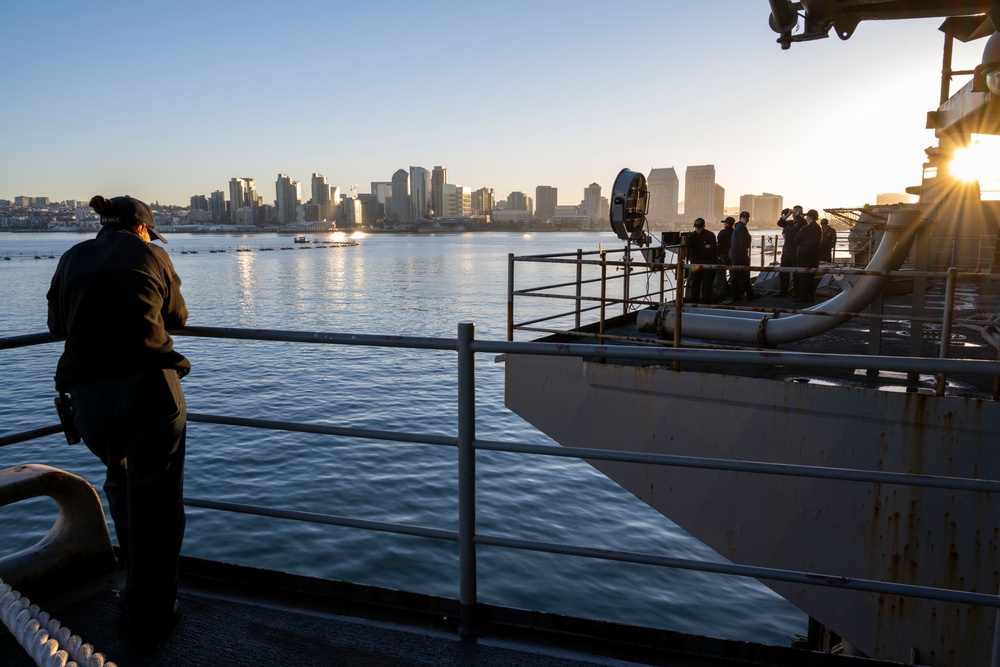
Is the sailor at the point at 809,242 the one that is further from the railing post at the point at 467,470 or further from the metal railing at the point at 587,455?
the railing post at the point at 467,470

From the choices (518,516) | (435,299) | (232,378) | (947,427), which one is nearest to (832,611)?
(947,427)

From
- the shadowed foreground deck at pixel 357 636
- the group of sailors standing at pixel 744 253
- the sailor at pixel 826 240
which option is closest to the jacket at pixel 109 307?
the shadowed foreground deck at pixel 357 636

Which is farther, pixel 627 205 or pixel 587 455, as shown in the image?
pixel 627 205

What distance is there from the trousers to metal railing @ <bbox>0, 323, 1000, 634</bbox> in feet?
1.01

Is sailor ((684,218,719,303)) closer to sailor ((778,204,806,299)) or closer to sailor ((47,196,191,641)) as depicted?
sailor ((778,204,806,299))

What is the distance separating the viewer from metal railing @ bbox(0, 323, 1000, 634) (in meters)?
2.53

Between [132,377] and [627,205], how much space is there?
13308 millimetres

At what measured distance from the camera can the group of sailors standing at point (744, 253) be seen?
1445 cm

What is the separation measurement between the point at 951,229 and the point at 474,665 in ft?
79.0

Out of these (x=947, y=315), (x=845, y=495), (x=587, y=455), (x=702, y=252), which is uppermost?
(x=702, y=252)

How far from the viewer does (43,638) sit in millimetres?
2010

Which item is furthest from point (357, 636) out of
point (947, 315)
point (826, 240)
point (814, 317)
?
point (826, 240)

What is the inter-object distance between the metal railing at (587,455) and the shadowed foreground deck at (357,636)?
208mm

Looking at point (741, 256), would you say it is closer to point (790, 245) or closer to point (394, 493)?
point (790, 245)
